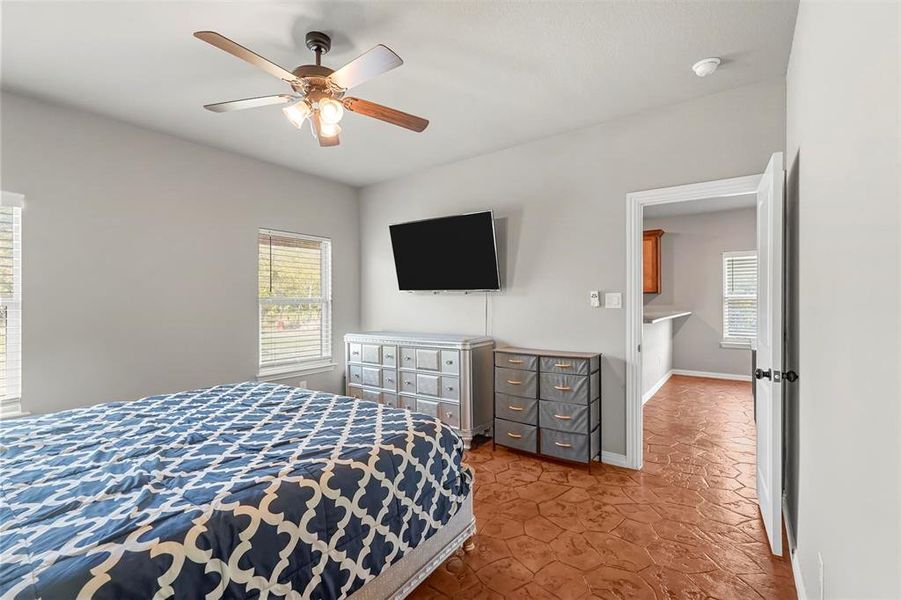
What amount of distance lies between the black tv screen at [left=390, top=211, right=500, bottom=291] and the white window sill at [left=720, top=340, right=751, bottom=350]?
4632 mm

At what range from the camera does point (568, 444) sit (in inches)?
130

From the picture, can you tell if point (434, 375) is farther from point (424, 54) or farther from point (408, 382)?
point (424, 54)

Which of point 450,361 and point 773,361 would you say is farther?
point 450,361

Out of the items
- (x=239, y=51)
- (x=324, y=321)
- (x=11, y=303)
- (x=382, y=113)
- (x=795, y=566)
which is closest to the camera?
(x=239, y=51)

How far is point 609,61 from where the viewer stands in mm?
2504

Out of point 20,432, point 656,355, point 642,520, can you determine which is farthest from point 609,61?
point 656,355

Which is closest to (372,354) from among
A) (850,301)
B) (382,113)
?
(382,113)

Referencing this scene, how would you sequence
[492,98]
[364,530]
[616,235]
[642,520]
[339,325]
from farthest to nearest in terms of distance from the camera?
1. [339,325]
2. [616,235]
3. [492,98]
4. [642,520]
5. [364,530]

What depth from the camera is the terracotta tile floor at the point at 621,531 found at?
197 centimetres

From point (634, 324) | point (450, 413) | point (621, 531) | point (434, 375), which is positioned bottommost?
point (621, 531)

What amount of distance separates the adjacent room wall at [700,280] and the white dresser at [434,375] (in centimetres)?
440

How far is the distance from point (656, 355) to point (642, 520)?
3.82 meters

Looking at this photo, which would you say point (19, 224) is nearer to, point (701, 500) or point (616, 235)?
point (616, 235)

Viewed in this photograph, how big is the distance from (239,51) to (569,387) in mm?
2906
